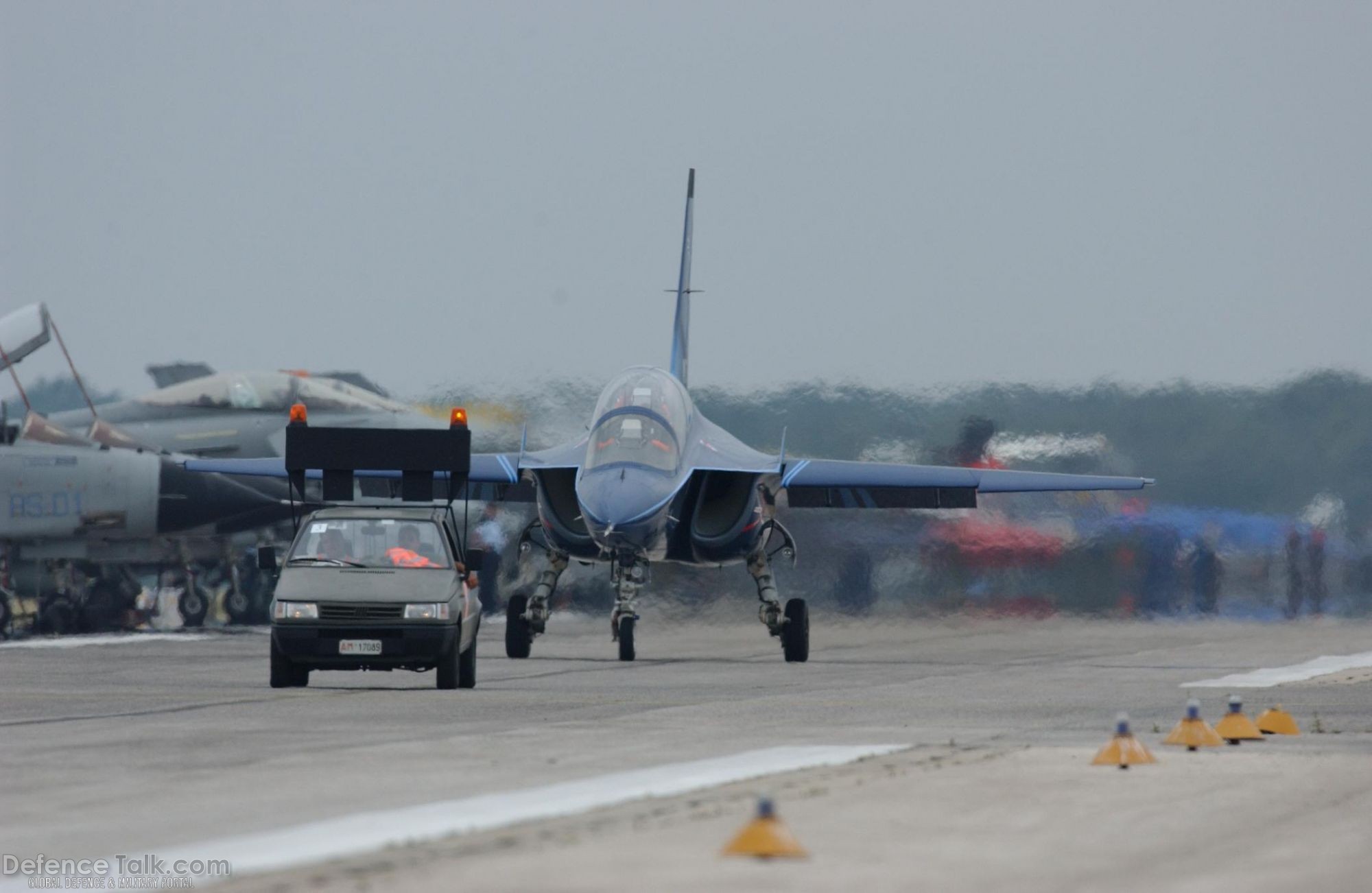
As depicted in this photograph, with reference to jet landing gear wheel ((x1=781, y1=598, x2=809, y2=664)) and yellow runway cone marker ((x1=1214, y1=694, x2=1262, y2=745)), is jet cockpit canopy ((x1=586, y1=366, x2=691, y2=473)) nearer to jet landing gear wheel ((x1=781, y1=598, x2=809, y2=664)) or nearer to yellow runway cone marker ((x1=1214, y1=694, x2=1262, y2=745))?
jet landing gear wheel ((x1=781, y1=598, x2=809, y2=664))

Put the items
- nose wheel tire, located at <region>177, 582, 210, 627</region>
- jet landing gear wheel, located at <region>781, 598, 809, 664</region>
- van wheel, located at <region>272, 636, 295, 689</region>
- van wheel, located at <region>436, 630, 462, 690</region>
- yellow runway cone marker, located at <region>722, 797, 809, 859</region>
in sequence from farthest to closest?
nose wheel tire, located at <region>177, 582, 210, 627</region> < jet landing gear wheel, located at <region>781, 598, 809, 664</region> < van wheel, located at <region>272, 636, 295, 689</region> < van wheel, located at <region>436, 630, 462, 690</region> < yellow runway cone marker, located at <region>722, 797, 809, 859</region>

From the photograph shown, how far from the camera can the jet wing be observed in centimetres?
2712

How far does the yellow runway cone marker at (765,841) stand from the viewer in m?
7.45

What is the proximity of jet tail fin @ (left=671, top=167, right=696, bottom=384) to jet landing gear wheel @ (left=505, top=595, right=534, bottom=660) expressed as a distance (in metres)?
5.62

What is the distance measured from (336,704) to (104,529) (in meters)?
15.8

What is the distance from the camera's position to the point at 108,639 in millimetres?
29844

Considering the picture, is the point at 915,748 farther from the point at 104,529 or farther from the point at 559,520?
the point at 104,529

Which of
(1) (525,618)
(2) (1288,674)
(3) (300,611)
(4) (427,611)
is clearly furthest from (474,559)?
(2) (1288,674)

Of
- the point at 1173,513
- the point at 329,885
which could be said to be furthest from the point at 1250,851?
the point at 1173,513

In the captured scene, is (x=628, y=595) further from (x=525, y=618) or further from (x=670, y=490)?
(x=525, y=618)

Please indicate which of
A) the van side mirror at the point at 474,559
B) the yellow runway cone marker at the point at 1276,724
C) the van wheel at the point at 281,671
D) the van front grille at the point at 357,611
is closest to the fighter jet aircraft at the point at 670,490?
the van side mirror at the point at 474,559

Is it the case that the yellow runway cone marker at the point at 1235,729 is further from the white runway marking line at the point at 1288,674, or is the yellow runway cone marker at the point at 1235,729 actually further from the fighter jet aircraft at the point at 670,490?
the fighter jet aircraft at the point at 670,490

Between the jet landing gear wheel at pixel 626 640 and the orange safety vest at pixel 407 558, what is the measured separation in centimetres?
621

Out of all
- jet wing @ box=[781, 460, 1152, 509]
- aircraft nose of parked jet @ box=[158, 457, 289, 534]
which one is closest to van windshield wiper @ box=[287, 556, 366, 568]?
jet wing @ box=[781, 460, 1152, 509]
